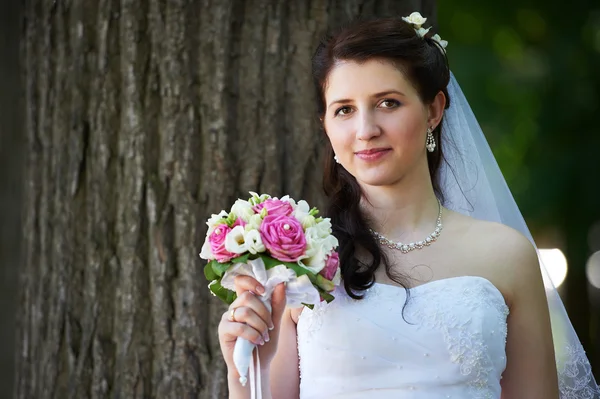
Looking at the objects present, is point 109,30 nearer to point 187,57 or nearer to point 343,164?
point 187,57

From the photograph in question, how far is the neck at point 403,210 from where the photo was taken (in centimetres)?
→ 310

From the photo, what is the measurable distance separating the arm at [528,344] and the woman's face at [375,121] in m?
0.57

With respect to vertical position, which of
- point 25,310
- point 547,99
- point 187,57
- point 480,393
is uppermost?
point 547,99

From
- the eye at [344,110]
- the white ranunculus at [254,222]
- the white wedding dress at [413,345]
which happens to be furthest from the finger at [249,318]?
the eye at [344,110]

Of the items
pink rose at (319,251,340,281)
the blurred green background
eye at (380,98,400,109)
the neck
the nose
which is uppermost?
the blurred green background

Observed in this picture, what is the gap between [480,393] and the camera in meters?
2.82

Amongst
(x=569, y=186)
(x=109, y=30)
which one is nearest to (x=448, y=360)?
(x=109, y=30)

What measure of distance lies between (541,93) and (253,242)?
5.83 m

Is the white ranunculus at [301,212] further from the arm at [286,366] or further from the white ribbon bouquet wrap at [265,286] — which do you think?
the arm at [286,366]

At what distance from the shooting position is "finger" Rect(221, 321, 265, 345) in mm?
2527

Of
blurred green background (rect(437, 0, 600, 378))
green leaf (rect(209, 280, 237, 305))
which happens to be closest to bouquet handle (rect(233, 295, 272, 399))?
green leaf (rect(209, 280, 237, 305))

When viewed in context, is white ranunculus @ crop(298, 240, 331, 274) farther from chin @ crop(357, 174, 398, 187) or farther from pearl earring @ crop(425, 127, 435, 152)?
pearl earring @ crop(425, 127, 435, 152)

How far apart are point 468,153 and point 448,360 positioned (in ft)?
3.12

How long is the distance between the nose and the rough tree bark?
59cm
